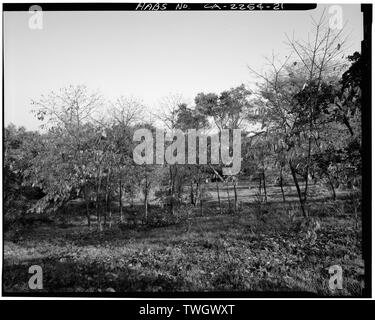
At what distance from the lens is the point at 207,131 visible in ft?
15.9

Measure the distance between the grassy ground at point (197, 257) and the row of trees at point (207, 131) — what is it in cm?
53

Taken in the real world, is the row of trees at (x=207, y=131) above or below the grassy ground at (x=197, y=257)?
above

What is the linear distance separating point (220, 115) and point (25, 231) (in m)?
4.05

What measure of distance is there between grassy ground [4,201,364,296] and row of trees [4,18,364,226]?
Result: 0.53 metres

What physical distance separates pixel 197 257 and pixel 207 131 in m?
2.16

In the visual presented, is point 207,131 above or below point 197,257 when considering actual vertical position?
above

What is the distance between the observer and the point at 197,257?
460 centimetres

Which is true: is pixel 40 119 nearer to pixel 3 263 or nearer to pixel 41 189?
pixel 41 189

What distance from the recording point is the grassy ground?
13.8 feet

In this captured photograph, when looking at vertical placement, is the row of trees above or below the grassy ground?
above

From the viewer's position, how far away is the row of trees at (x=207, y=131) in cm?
455

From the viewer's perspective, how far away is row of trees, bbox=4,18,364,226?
14.9 ft

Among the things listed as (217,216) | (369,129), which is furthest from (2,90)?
(369,129)

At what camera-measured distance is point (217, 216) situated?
5.54 m
